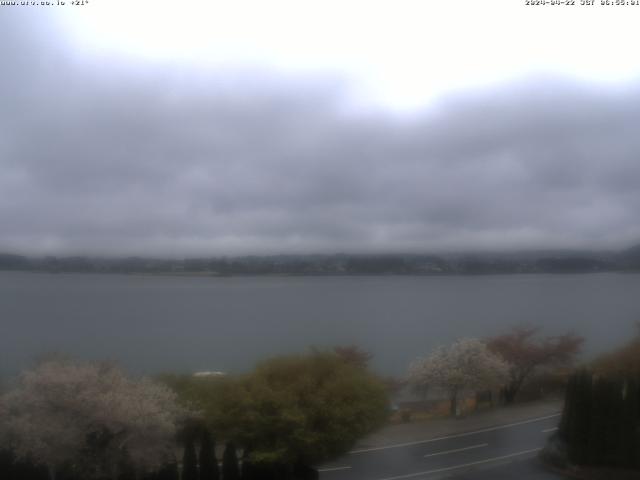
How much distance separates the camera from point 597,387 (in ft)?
42.1

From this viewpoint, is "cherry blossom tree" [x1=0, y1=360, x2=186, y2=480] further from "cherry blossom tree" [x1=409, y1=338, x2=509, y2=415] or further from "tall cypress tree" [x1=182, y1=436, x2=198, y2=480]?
"cherry blossom tree" [x1=409, y1=338, x2=509, y2=415]

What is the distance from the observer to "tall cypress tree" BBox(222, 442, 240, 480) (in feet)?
41.8

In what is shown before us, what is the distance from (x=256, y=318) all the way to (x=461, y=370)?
932 inches

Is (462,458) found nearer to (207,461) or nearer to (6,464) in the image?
(207,461)

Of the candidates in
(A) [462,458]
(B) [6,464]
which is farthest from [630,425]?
(B) [6,464]

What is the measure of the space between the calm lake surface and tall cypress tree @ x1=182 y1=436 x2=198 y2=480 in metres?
4.53

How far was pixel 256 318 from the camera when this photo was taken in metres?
42.6

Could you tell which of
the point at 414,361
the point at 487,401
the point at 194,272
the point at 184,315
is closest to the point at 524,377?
the point at 487,401

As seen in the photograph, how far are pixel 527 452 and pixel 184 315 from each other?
32.6 meters

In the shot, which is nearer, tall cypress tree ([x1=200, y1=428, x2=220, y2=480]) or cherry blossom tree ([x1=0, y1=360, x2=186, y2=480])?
cherry blossom tree ([x1=0, y1=360, x2=186, y2=480])

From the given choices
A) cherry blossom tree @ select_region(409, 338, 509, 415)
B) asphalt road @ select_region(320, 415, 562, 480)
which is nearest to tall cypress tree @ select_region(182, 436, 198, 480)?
asphalt road @ select_region(320, 415, 562, 480)

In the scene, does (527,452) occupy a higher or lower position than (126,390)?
lower

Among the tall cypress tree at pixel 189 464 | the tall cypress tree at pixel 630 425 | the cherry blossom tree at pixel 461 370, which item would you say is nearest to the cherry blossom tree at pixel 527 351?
the cherry blossom tree at pixel 461 370

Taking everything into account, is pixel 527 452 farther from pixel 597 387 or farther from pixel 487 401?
pixel 487 401
